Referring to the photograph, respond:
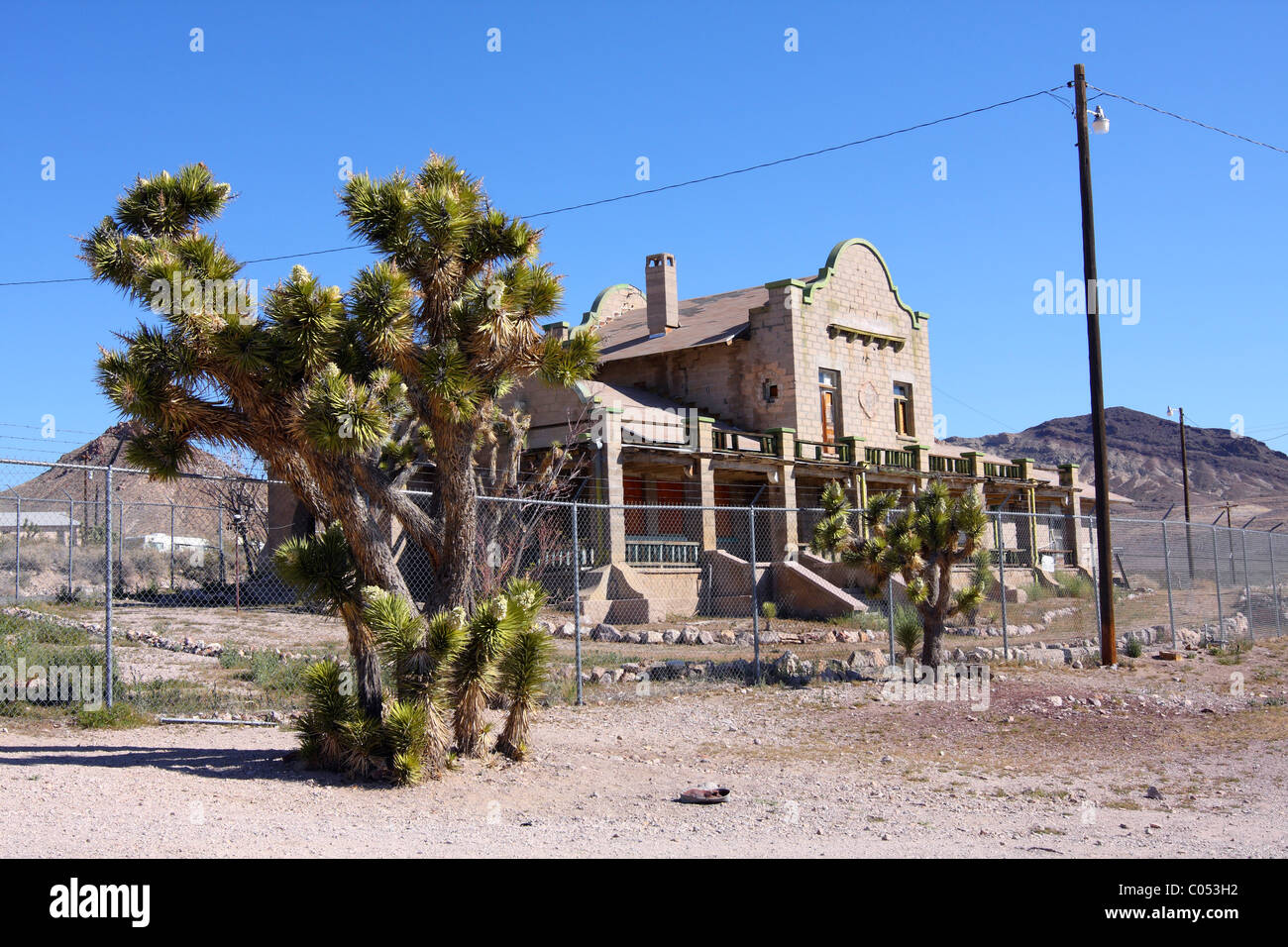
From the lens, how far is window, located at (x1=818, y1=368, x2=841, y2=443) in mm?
32969

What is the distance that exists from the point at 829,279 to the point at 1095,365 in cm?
1644

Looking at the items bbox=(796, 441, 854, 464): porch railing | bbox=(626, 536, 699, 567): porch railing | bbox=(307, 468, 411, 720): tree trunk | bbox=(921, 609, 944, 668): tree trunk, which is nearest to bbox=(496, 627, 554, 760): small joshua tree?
bbox=(307, 468, 411, 720): tree trunk

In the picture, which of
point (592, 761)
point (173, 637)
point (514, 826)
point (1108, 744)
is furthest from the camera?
point (173, 637)

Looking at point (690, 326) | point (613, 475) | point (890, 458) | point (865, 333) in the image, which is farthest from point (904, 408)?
point (613, 475)

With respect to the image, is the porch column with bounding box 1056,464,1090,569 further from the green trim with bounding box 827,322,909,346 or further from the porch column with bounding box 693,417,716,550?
the porch column with bounding box 693,417,716,550

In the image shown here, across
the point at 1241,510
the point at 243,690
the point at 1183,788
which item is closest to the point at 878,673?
the point at 1183,788

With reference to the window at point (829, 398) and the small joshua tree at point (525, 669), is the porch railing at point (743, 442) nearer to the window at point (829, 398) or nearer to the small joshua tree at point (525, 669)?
the window at point (829, 398)

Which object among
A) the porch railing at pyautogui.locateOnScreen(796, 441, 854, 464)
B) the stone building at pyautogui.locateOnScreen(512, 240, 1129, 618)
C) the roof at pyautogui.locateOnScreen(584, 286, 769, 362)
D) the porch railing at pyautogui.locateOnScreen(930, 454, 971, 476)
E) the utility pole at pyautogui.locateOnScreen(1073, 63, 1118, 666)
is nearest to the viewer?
the utility pole at pyautogui.locateOnScreen(1073, 63, 1118, 666)

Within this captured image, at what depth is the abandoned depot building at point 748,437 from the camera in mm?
25359

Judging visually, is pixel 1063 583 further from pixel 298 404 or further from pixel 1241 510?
pixel 1241 510

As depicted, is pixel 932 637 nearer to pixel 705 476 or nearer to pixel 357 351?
pixel 357 351

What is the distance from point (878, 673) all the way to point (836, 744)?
15.7ft

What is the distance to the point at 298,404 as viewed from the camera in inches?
318

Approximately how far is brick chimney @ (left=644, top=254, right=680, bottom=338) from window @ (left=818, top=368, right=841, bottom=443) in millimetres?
4811
